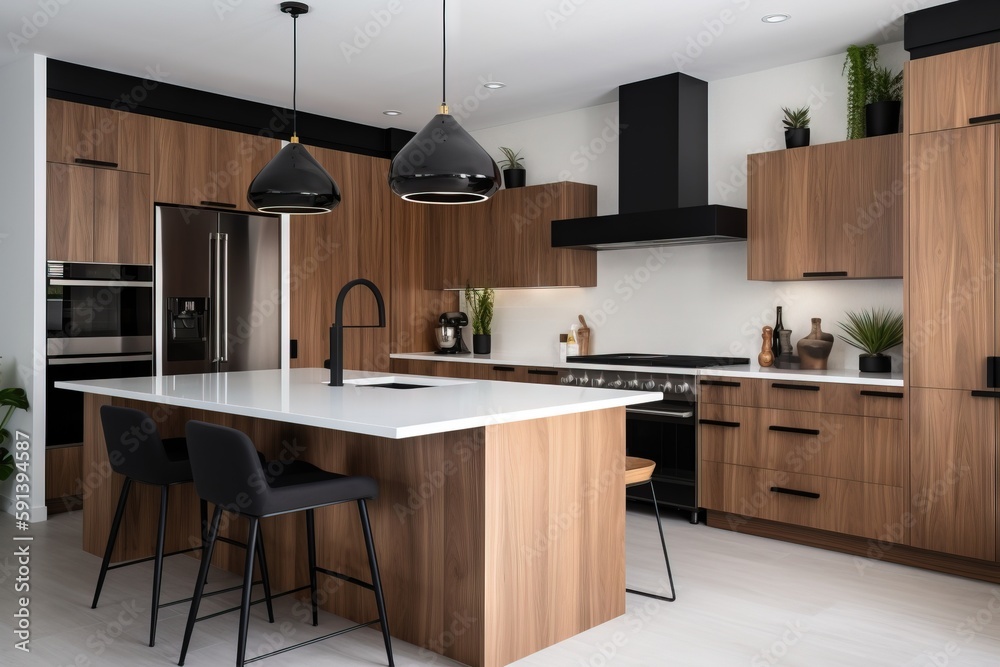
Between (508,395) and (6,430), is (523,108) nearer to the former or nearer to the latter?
(508,395)

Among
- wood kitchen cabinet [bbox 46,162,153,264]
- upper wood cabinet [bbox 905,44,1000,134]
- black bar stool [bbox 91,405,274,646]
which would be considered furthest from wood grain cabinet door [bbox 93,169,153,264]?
upper wood cabinet [bbox 905,44,1000,134]

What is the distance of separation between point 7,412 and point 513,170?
3.64m

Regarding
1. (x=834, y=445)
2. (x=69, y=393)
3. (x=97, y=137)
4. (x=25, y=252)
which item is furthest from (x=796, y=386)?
(x=25, y=252)

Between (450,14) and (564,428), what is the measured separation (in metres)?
2.21

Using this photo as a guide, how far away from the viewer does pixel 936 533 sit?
12.5ft

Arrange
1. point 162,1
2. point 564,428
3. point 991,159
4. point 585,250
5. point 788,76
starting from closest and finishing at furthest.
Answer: point 564,428, point 991,159, point 162,1, point 788,76, point 585,250

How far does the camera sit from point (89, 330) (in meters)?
4.95

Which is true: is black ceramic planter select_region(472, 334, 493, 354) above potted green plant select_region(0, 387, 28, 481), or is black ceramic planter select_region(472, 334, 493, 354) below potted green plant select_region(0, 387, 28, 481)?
above

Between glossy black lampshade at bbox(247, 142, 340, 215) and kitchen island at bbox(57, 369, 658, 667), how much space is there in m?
0.80

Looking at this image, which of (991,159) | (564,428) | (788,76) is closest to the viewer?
(564,428)

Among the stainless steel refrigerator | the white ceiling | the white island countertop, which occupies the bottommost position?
the white island countertop

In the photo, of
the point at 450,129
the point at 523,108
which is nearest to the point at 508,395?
the point at 450,129

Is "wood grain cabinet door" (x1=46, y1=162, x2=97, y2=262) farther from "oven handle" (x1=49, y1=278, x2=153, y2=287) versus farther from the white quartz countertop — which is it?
the white quartz countertop

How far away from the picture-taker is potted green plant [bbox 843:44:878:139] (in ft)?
14.3
